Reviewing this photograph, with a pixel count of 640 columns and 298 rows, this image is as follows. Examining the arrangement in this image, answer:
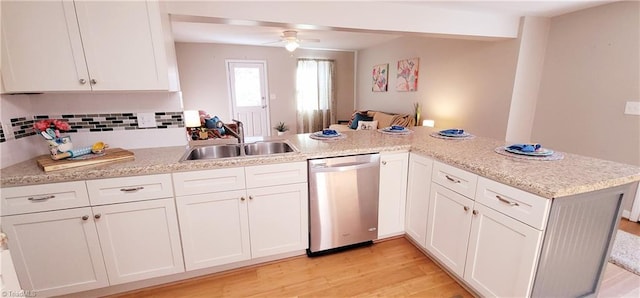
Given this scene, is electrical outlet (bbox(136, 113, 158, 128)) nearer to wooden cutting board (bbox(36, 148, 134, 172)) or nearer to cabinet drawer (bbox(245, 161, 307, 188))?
wooden cutting board (bbox(36, 148, 134, 172))

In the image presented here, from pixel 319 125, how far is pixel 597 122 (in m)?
4.95

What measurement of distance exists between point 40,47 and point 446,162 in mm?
2440

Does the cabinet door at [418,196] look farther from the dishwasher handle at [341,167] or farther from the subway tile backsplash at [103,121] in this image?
the subway tile backsplash at [103,121]

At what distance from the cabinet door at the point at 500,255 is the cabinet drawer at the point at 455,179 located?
0.10 m

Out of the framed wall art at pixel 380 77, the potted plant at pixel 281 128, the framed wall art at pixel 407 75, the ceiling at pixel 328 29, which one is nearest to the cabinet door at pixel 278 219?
the ceiling at pixel 328 29

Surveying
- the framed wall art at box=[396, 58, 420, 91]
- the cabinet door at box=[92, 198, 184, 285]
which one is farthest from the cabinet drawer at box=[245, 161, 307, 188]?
the framed wall art at box=[396, 58, 420, 91]

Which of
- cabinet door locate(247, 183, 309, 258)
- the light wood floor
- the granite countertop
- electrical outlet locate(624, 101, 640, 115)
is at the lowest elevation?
the light wood floor

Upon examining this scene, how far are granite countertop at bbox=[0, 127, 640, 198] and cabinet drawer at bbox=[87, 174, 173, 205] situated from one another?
1.5 inches

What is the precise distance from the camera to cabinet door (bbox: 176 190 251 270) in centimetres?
163

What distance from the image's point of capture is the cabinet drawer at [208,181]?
1562 millimetres

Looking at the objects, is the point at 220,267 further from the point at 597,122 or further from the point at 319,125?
the point at 319,125

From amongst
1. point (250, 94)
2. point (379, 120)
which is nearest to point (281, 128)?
point (250, 94)

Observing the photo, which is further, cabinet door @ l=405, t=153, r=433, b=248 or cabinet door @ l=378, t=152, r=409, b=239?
cabinet door @ l=378, t=152, r=409, b=239

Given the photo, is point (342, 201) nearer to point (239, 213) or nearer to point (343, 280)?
point (343, 280)
